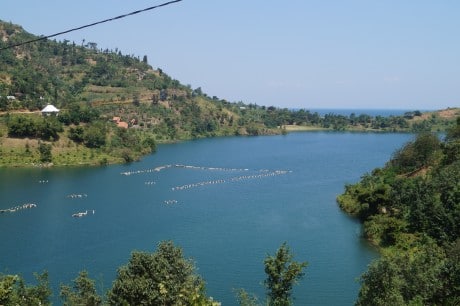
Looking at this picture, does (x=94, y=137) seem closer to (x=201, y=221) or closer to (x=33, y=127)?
(x=33, y=127)

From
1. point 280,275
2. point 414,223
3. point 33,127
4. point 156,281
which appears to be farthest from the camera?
point 33,127

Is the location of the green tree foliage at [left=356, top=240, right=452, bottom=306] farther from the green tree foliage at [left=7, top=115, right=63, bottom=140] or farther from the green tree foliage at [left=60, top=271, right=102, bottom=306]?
the green tree foliage at [left=7, top=115, right=63, bottom=140]

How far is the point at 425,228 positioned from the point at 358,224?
27.6 feet

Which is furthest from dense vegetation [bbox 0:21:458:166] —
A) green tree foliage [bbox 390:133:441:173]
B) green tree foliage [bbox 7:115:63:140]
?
green tree foliage [bbox 390:133:441:173]

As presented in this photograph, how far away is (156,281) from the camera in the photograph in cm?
1994

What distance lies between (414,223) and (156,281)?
21858 mm

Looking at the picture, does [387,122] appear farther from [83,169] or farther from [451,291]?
[451,291]

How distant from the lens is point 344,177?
65375mm

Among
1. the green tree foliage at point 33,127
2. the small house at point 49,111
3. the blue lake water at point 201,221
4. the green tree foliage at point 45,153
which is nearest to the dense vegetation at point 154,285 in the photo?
the blue lake water at point 201,221

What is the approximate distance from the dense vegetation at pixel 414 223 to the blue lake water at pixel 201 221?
211cm

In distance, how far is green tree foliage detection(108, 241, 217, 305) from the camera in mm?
18969

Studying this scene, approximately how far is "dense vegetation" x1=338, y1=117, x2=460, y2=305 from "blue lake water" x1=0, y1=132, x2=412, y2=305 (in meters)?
2.11

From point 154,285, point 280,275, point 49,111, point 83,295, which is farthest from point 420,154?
point 49,111

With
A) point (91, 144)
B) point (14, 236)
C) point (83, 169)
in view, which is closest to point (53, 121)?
point (91, 144)
